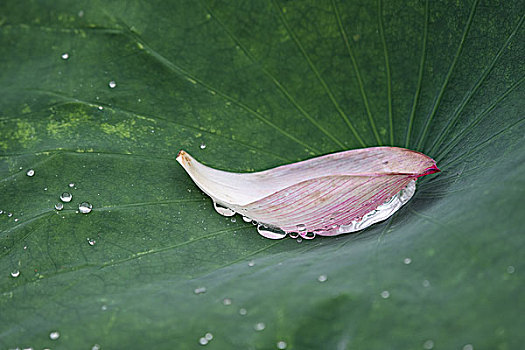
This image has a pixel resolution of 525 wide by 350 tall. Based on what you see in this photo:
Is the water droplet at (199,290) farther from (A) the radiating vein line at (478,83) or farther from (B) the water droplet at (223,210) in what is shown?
(A) the radiating vein line at (478,83)

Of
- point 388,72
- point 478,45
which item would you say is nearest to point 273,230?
point 388,72

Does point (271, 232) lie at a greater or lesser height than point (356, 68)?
lesser

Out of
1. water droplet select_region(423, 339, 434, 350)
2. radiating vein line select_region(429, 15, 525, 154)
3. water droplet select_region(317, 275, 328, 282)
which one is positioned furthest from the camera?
radiating vein line select_region(429, 15, 525, 154)

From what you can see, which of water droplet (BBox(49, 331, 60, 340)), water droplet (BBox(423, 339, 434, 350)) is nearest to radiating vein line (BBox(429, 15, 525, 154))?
water droplet (BBox(423, 339, 434, 350))

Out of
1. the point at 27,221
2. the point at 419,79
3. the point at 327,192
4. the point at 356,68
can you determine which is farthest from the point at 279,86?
the point at 27,221

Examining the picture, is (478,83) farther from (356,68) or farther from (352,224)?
(352,224)

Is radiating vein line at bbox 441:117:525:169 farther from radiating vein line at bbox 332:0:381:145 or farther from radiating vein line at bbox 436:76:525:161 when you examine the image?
radiating vein line at bbox 332:0:381:145
